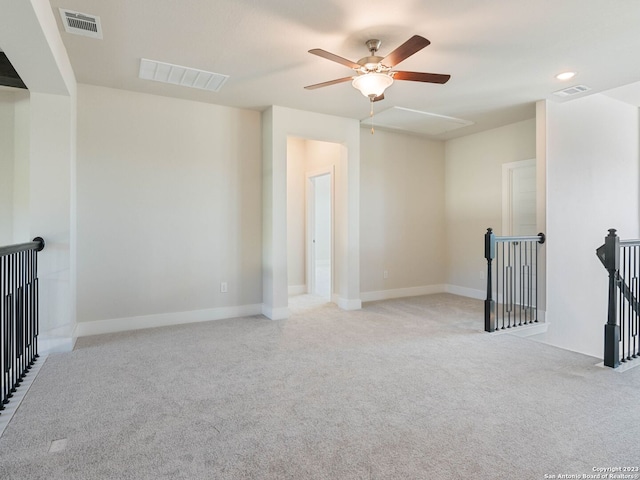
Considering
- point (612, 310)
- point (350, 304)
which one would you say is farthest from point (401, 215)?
point (612, 310)

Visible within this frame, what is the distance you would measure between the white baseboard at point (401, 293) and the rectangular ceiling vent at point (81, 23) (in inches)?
179

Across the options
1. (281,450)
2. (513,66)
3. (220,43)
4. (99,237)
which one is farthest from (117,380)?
(513,66)

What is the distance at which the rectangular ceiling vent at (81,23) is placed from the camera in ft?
8.64

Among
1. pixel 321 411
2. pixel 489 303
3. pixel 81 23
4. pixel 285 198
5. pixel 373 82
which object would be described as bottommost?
pixel 321 411

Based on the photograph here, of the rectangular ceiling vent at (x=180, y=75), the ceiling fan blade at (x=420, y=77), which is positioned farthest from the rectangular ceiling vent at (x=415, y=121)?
the rectangular ceiling vent at (x=180, y=75)

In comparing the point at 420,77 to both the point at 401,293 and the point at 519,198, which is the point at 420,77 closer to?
the point at 519,198

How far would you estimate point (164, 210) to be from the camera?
4363 mm

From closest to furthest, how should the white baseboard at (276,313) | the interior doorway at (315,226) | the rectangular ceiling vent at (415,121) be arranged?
1. the white baseboard at (276,313)
2. the rectangular ceiling vent at (415,121)
3. the interior doorway at (315,226)

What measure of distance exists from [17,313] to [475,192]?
6.04 m

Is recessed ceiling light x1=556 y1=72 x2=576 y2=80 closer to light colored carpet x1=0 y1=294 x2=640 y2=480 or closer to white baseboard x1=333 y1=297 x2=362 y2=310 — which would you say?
light colored carpet x1=0 y1=294 x2=640 y2=480

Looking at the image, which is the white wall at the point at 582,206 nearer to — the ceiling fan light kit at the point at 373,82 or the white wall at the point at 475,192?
the white wall at the point at 475,192

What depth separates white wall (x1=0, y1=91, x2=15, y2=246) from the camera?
3793 millimetres

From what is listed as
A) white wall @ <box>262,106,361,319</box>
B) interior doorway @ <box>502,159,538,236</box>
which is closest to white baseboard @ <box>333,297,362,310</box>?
white wall @ <box>262,106,361,319</box>

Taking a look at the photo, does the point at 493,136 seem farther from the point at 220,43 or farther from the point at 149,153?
the point at 149,153
